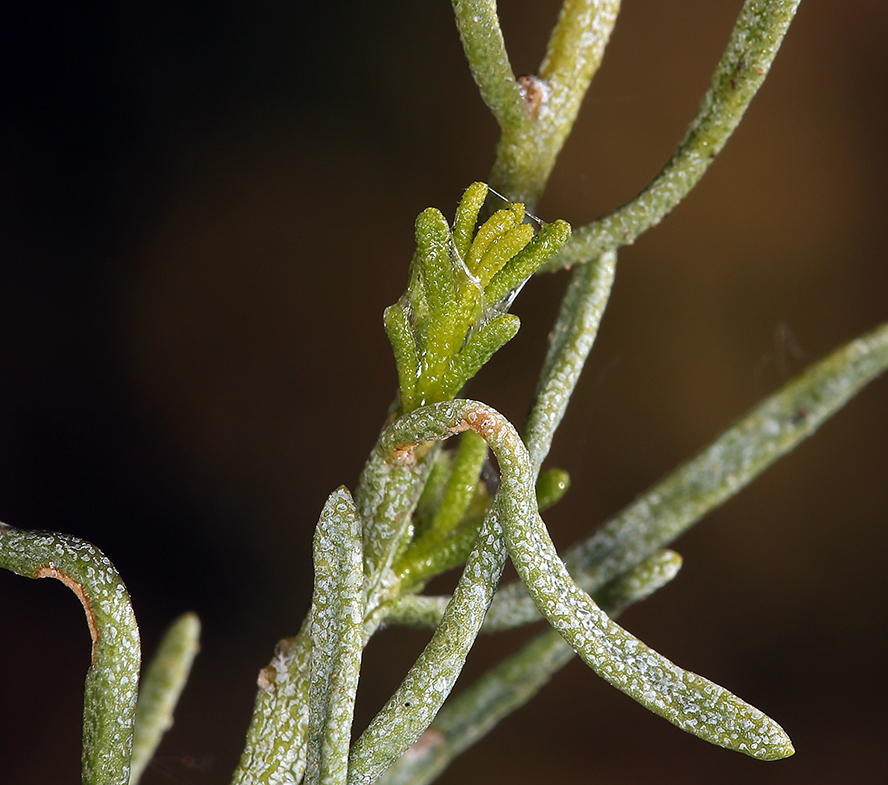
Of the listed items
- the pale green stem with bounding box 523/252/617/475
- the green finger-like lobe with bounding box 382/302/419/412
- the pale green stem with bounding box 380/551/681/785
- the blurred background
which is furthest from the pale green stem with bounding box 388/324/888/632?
the blurred background

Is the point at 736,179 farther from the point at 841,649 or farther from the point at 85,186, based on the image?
the point at 85,186

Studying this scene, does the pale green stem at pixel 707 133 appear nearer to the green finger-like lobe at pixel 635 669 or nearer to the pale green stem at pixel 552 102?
the pale green stem at pixel 552 102

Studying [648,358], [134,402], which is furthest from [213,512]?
[648,358]

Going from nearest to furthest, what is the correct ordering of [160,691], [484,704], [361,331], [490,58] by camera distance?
[490,58]
[160,691]
[484,704]
[361,331]

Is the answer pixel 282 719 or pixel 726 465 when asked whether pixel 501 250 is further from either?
pixel 726 465

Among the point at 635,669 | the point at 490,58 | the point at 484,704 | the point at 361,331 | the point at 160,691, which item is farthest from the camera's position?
the point at 361,331

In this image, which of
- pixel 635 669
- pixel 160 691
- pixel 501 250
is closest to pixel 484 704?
pixel 160 691
